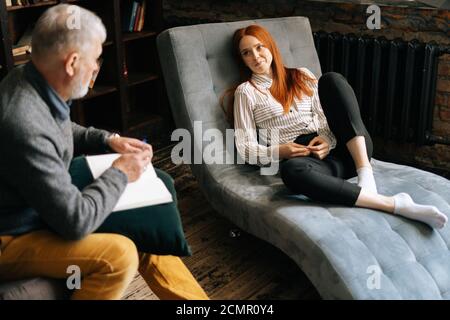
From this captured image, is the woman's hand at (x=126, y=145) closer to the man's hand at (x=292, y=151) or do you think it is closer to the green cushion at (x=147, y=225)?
the green cushion at (x=147, y=225)

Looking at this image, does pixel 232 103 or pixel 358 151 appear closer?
pixel 358 151

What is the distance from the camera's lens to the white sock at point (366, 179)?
223 centimetres

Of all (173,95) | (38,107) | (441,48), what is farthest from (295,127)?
(38,107)

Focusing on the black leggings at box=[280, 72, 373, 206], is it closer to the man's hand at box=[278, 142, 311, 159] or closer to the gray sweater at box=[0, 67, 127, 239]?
the man's hand at box=[278, 142, 311, 159]

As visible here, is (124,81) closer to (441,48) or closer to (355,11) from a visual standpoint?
(355,11)

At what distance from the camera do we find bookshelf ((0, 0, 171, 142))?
3297 millimetres

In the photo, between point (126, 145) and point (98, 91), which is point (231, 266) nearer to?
point (126, 145)

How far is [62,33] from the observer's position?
1471 millimetres

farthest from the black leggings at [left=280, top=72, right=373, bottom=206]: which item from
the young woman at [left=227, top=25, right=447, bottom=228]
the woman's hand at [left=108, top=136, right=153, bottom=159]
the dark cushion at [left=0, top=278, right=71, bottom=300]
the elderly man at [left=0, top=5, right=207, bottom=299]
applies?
the dark cushion at [left=0, top=278, right=71, bottom=300]

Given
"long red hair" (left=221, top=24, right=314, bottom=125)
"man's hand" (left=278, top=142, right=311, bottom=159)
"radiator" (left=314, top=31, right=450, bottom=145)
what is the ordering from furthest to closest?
"radiator" (left=314, top=31, right=450, bottom=145) → "long red hair" (left=221, top=24, right=314, bottom=125) → "man's hand" (left=278, top=142, right=311, bottom=159)

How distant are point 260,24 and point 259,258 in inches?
40.5

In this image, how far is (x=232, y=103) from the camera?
259cm

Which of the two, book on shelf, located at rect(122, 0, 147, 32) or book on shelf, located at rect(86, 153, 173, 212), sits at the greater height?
book on shelf, located at rect(122, 0, 147, 32)

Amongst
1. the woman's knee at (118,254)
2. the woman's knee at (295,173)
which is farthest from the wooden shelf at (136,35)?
the woman's knee at (118,254)
